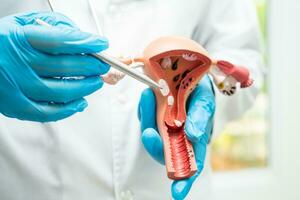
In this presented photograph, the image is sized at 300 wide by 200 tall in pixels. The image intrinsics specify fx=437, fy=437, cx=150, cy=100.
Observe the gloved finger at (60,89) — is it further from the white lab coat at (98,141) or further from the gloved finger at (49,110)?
the white lab coat at (98,141)

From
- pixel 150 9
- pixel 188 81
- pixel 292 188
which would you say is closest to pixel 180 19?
pixel 150 9

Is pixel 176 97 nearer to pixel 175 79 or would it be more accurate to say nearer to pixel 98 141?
pixel 175 79

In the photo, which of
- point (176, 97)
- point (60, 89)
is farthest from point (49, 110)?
point (176, 97)

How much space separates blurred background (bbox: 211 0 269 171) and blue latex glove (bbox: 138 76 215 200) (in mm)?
690

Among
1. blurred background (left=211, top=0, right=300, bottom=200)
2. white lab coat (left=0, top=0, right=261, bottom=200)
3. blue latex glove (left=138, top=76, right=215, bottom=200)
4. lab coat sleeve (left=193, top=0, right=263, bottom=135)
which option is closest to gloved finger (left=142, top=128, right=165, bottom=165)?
blue latex glove (left=138, top=76, right=215, bottom=200)

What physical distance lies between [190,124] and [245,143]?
0.82 metres

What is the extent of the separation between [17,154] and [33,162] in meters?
0.03

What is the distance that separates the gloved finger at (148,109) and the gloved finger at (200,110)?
0.05m

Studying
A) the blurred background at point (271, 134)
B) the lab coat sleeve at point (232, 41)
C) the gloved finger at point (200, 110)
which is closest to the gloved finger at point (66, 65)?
the gloved finger at point (200, 110)

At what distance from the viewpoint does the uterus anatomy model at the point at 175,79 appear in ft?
1.70

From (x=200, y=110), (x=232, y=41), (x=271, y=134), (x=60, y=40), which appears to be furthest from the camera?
(x=271, y=134)

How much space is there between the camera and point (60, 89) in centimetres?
50

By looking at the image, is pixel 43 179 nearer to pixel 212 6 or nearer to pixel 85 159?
pixel 85 159

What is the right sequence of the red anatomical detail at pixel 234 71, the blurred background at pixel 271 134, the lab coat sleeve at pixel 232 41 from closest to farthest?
the red anatomical detail at pixel 234 71 < the lab coat sleeve at pixel 232 41 < the blurred background at pixel 271 134
